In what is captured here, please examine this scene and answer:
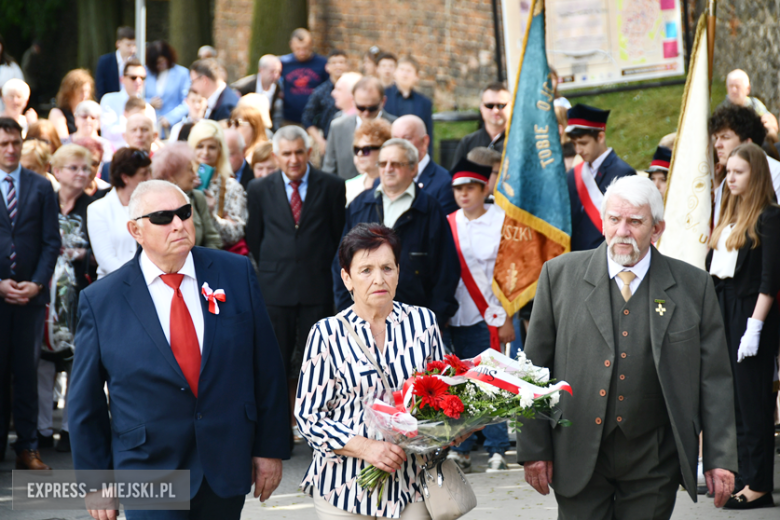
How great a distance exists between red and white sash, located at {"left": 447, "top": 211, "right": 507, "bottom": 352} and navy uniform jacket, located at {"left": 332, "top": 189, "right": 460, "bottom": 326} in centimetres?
31

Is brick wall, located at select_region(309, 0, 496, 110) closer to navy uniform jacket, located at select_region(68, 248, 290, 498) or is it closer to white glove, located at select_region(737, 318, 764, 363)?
white glove, located at select_region(737, 318, 764, 363)

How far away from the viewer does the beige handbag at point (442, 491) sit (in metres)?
3.77

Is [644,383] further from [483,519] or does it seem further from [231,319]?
[483,519]

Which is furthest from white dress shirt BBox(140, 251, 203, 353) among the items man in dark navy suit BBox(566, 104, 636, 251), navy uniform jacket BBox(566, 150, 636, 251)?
navy uniform jacket BBox(566, 150, 636, 251)

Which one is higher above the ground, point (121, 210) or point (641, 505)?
point (121, 210)

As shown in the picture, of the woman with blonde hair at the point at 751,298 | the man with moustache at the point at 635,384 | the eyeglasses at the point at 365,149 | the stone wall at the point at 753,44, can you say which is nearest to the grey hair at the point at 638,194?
the man with moustache at the point at 635,384

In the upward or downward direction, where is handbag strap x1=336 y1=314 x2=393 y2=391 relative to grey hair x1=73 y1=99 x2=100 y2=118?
downward

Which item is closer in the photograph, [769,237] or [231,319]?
[231,319]

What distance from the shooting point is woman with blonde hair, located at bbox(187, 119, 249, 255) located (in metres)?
7.90

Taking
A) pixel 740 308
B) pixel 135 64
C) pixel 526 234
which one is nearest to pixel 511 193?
pixel 526 234

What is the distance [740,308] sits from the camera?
19.8 ft

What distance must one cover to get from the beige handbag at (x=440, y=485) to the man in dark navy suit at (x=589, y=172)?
135 inches

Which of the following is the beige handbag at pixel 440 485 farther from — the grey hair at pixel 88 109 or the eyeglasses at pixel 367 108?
the grey hair at pixel 88 109

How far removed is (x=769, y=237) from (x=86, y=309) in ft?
13.2
